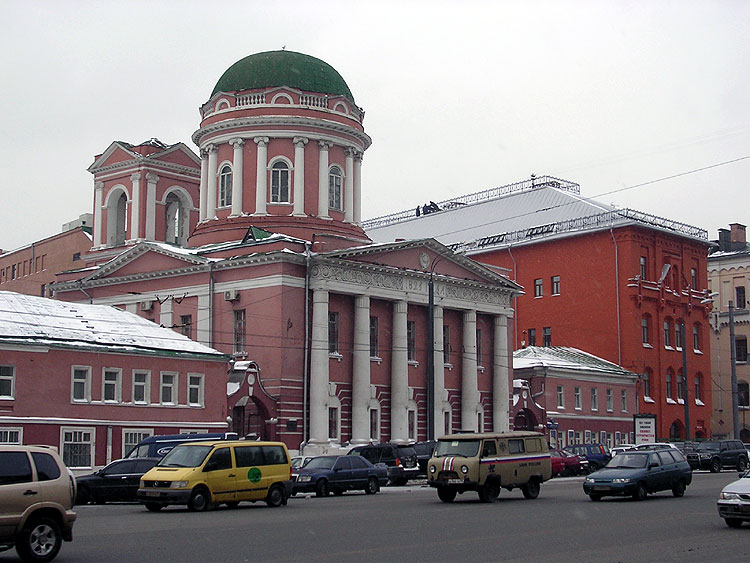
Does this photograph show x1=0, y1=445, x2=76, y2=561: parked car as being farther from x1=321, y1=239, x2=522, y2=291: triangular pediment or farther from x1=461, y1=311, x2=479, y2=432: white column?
x1=461, y1=311, x2=479, y2=432: white column

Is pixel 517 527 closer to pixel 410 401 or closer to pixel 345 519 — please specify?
pixel 345 519

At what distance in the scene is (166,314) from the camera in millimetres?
59562

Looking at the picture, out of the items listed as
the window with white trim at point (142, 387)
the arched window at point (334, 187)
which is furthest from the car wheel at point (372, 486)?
the arched window at point (334, 187)

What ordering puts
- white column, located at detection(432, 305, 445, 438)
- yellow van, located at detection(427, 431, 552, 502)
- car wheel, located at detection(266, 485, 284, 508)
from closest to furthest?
car wheel, located at detection(266, 485, 284, 508)
yellow van, located at detection(427, 431, 552, 502)
white column, located at detection(432, 305, 445, 438)

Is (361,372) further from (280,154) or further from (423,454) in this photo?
(280,154)

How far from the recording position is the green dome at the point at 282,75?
64.6 meters

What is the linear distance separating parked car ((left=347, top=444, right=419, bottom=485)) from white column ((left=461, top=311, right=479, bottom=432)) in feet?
67.1

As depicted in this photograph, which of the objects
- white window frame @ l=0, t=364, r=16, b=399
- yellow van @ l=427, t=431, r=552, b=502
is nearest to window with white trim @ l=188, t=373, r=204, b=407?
white window frame @ l=0, t=364, r=16, b=399

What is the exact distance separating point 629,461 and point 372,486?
9.26 metres

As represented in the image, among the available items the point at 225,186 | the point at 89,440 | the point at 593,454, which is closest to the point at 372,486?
the point at 89,440

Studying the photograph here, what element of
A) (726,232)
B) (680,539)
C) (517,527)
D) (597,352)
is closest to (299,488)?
(517,527)

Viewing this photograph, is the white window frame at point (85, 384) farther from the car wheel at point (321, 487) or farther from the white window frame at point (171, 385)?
the car wheel at point (321, 487)

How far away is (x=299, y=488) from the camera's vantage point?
3409cm

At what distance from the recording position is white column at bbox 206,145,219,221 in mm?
64438
